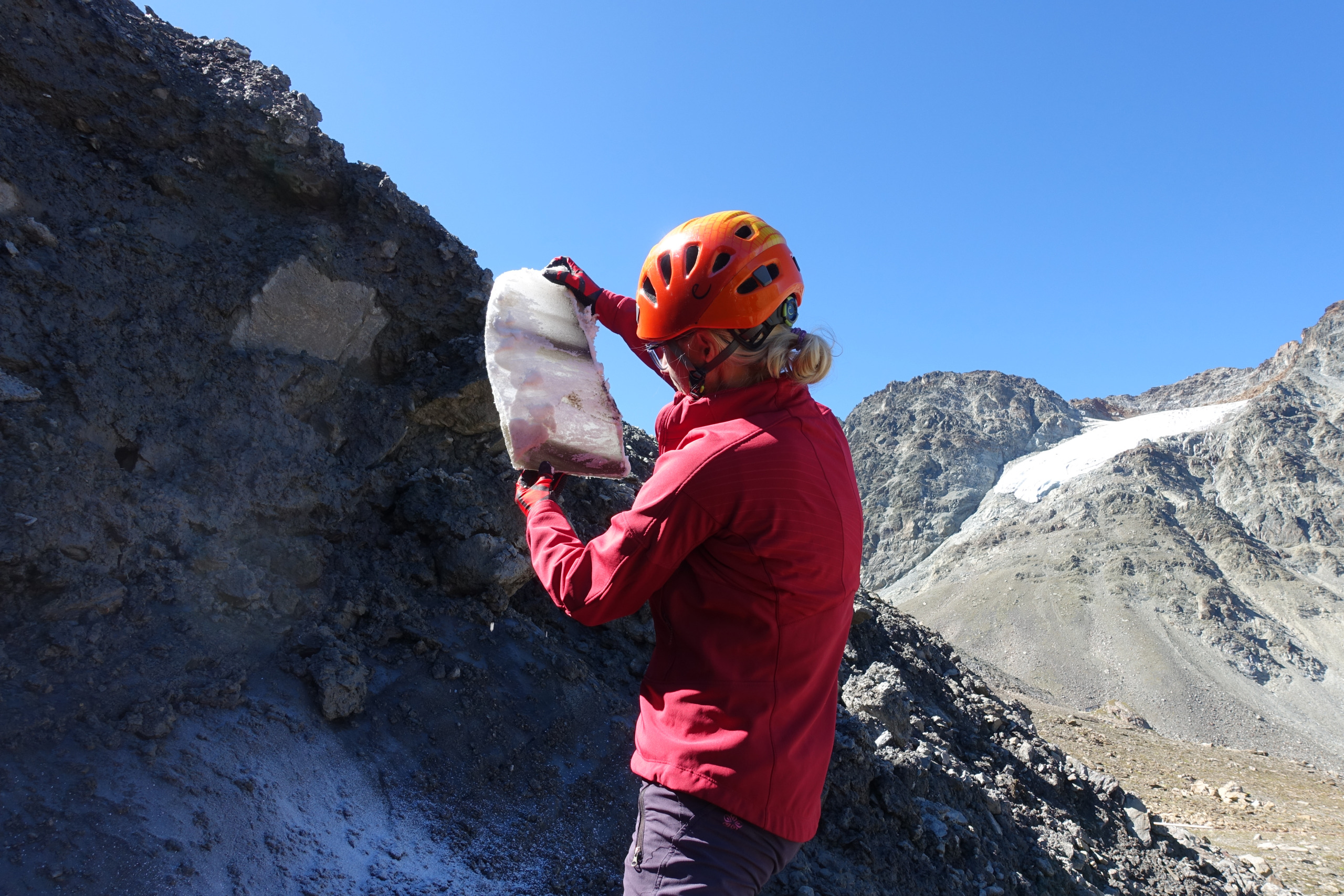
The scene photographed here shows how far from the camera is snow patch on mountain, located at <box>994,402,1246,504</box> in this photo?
96.9 m

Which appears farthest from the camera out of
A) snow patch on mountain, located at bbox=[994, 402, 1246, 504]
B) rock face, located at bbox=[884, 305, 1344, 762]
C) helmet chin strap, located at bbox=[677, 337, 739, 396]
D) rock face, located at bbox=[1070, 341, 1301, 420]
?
rock face, located at bbox=[1070, 341, 1301, 420]

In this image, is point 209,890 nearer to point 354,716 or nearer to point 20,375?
point 354,716

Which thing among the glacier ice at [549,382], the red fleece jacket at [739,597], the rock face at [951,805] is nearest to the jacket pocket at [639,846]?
the red fleece jacket at [739,597]

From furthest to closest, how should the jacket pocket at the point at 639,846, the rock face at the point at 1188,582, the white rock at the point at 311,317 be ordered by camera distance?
the rock face at the point at 1188,582
the white rock at the point at 311,317
the jacket pocket at the point at 639,846

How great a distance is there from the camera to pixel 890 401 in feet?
405

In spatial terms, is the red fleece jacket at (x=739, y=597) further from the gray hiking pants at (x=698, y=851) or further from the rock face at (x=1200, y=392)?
the rock face at (x=1200, y=392)

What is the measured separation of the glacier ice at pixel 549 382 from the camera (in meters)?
3.38

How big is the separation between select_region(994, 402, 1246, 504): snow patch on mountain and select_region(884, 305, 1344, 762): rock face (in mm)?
3163

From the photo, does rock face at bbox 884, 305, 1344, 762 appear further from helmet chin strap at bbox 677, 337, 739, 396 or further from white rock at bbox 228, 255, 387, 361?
helmet chin strap at bbox 677, 337, 739, 396

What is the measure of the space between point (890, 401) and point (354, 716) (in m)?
125

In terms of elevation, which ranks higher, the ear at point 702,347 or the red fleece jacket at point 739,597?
the ear at point 702,347

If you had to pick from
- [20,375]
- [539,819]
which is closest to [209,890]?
[539,819]

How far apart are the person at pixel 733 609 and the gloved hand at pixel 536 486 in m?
0.17

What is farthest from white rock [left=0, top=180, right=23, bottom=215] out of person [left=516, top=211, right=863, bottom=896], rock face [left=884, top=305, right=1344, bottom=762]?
rock face [left=884, top=305, right=1344, bottom=762]
